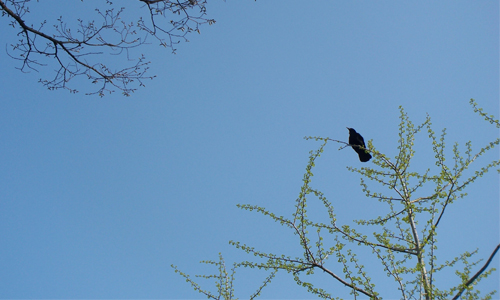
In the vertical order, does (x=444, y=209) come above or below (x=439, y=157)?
below

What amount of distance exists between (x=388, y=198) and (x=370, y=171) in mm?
Answer: 444

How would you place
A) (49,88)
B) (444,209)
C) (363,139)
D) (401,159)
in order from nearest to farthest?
(444,209) < (49,88) < (401,159) < (363,139)

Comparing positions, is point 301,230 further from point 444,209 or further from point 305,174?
point 444,209

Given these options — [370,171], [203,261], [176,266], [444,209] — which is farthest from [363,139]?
[176,266]

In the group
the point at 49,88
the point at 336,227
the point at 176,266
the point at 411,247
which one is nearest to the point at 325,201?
the point at 336,227

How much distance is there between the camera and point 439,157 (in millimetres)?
4270

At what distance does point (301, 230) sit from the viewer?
13.4 feet

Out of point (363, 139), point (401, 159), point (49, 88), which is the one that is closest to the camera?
point (49, 88)

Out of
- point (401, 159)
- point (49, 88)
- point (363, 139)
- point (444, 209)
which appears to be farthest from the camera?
point (363, 139)

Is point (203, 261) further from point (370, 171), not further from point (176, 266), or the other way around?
point (370, 171)

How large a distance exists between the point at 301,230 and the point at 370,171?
1.40 meters

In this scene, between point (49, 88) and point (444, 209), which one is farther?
point (49, 88)

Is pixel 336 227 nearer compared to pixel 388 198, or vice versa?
pixel 336 227

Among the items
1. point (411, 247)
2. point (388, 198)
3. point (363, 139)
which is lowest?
point (411, 247)
